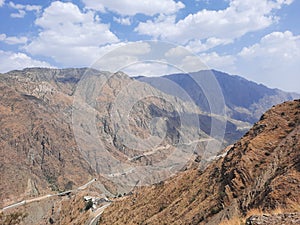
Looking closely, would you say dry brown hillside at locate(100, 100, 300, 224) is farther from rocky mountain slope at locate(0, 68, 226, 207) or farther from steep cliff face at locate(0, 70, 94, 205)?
steep cliff face at locate(0, 70, 94, 205)

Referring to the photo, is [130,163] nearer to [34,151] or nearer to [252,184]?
[34,151]

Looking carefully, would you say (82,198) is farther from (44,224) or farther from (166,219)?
(166,219)

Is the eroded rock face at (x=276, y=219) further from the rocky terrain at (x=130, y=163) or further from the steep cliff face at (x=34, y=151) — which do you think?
the steep cliff face at (x=34, y=151)

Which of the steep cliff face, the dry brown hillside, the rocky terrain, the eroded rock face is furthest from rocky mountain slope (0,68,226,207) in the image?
the eroded rock face

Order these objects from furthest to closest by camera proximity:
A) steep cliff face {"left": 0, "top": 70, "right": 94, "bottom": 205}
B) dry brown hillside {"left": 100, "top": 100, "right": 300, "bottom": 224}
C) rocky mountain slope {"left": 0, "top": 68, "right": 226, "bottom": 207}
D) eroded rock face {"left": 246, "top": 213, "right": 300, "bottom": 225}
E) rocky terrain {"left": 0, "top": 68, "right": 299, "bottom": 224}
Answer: steep cliff face {"left": 0, "top": 70, "right": 94, "bottom": 205} → rocky mountain slope {"left": 0, "top": 68, "right": 226, "bottom": 207} → rocky terrain {"left": 0, "top": 68, "right": 299, "bottom": 224} → dry brown hillside {"left": 100, "top": 100, "right": 300, "bottom": 224} → eroded rock face {"left": 246, "top": 213, "right": 300, "bottom": 225}

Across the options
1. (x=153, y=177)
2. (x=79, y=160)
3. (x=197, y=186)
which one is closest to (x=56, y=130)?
(x=79, y=160)

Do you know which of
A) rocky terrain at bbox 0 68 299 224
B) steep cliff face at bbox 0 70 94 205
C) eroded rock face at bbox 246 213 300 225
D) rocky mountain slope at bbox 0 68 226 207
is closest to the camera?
eroded rock face at bbox 246 213 300 225

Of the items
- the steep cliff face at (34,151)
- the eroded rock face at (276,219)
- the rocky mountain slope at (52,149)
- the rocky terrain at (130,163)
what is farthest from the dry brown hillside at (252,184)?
the steep cliff face at (34,151)
